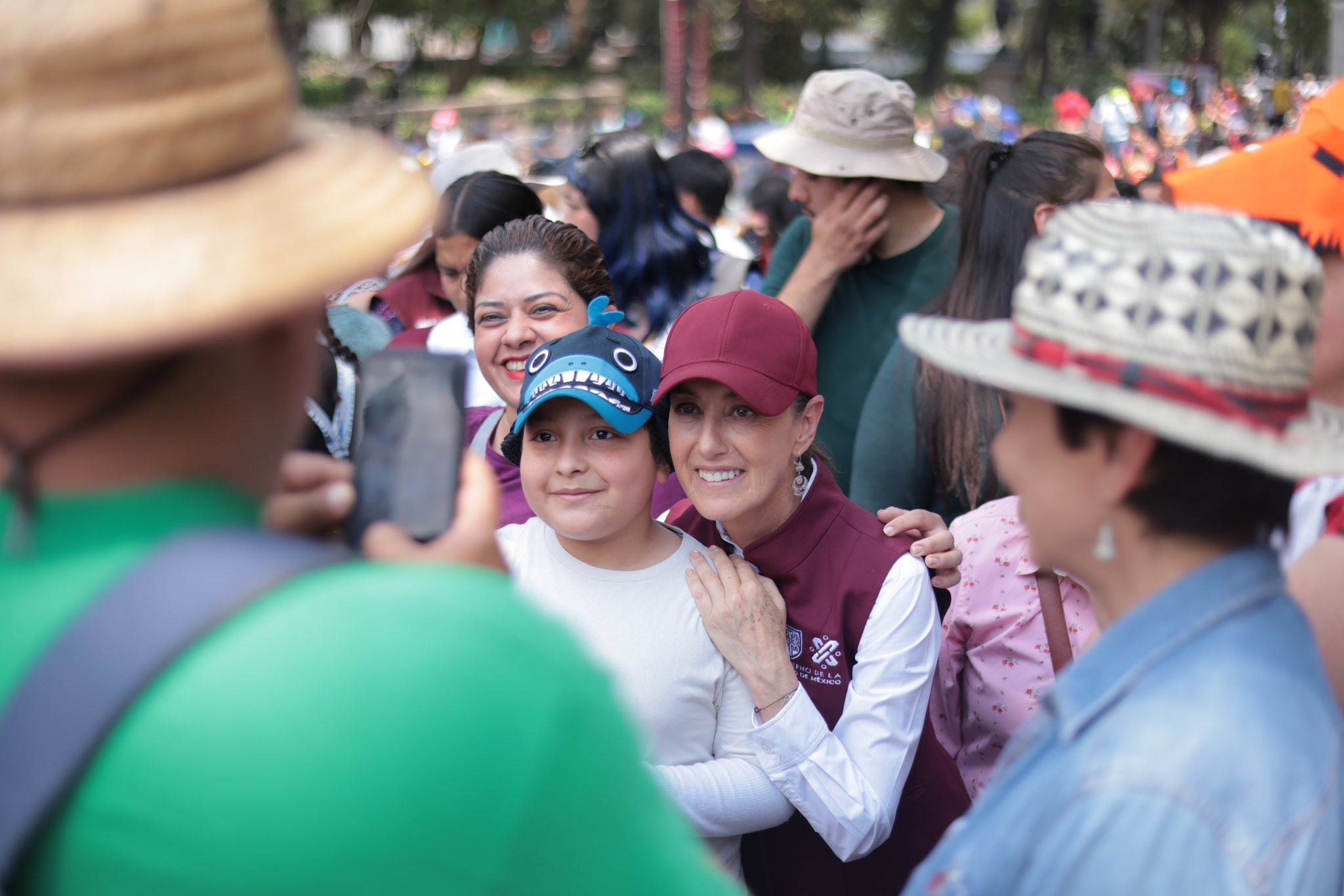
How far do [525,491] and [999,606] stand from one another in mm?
1111

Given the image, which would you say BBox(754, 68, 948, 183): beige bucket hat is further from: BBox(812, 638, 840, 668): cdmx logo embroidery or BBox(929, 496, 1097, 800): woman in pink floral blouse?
BBox(812, 638, 840, 668): cdmx logo embroidery

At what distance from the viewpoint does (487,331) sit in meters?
3.54

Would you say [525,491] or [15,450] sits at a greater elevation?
[15,450]

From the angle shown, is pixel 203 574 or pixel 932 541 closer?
pixel 203 574

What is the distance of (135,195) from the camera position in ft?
3.19

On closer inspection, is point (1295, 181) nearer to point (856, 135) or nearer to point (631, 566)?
point (631, 566)

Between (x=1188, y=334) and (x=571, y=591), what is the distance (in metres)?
1.57

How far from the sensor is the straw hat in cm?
92

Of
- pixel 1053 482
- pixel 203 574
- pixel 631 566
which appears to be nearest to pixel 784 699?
pixel 631 566

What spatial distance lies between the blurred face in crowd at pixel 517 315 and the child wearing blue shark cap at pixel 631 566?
0.62 metres

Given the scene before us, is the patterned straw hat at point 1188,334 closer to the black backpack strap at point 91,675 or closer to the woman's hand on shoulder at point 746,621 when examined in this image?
the black backpack strap at point 91,675

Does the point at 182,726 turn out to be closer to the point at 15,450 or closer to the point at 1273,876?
the point at 15,450

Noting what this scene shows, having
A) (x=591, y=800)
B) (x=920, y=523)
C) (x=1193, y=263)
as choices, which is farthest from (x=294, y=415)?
(x=920, y=523)

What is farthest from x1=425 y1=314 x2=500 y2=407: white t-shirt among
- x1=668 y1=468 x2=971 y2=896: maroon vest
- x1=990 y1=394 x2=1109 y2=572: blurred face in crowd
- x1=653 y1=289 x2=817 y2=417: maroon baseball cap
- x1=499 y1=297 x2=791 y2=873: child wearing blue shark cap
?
Answer: x1=990 y1=394 x2=1109 y2=572: blurred face in crowd
